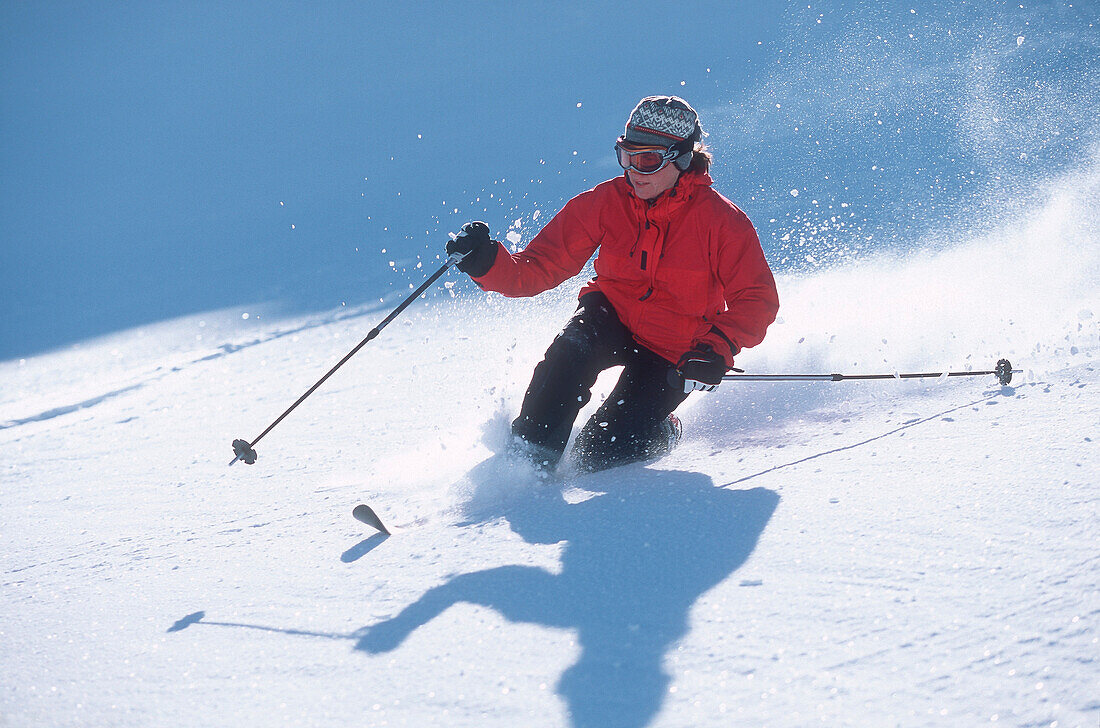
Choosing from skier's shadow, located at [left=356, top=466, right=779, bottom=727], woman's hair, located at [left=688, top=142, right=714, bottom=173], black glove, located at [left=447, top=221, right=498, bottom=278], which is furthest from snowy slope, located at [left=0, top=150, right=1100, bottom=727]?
woman's hair, located at [left=688, top=142, right=714, bottom=173]

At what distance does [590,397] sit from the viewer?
2854mm

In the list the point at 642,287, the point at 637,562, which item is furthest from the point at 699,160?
the point at 637,562

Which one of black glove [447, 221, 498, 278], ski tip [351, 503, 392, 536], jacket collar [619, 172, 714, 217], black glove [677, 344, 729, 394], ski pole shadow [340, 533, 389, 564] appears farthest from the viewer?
black glove [447, 221, 498, 278]

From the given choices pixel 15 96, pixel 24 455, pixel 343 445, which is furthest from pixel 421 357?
pixel 15 96

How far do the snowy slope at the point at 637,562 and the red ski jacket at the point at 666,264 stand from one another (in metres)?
0.42

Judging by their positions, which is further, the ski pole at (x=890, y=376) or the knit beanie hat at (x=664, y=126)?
the ski pole at (x=890, y=376)

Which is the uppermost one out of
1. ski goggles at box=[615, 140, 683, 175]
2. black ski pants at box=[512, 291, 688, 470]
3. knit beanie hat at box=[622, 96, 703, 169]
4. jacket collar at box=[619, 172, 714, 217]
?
knit beanie hat at box=[622, 96, 703, 169]

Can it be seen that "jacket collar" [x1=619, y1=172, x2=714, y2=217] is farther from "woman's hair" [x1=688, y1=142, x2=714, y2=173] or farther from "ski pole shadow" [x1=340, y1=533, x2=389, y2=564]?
"ski pole shadow" [x1=340, y1=533, x2=389, y2=564]

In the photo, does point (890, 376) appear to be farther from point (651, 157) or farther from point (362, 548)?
point (362, 548)

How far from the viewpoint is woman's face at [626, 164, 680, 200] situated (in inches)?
104

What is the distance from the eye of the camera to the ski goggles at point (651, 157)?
8.52 ft

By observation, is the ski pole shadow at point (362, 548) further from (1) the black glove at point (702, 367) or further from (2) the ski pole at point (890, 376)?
(2) the ski pole at point (890, 376)

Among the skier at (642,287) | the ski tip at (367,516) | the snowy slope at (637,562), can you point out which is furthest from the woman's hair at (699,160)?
the ski tip at (367,516)

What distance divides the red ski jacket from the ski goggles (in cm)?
10
